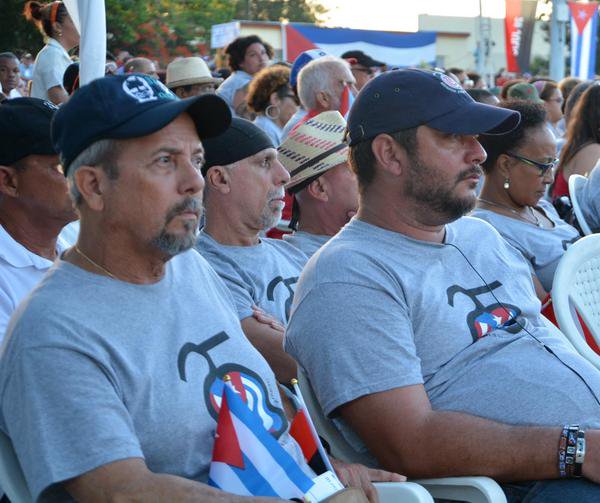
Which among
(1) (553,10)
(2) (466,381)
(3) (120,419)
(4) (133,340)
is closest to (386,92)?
(2) (466,381)

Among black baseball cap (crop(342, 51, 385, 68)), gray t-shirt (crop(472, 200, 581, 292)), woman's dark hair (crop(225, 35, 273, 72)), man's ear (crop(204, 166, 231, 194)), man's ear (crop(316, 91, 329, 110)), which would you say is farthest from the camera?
black baseball cap (crop(342, 51, 385, 68))

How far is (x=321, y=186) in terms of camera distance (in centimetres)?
437

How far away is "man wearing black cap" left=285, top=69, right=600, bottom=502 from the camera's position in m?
2.69

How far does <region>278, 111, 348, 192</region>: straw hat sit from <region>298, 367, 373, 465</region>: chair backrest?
1.50 metres

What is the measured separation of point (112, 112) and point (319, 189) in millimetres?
2086

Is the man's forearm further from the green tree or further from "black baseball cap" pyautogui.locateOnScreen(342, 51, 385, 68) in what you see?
the green tree

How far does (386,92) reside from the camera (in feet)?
10.3

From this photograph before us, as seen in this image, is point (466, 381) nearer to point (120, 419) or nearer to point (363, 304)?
point (363, 304)

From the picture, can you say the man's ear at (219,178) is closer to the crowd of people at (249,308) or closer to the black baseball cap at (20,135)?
the crowd of people at (249,308)

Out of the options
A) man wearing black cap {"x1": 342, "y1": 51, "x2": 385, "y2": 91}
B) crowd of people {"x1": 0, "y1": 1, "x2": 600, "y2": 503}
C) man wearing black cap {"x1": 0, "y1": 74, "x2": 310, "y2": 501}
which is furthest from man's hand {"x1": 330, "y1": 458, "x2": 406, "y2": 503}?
man wearing black cap {"x1": 342, "y1": 51, "x2": 385, "y2": 91}

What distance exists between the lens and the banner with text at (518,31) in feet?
67.4

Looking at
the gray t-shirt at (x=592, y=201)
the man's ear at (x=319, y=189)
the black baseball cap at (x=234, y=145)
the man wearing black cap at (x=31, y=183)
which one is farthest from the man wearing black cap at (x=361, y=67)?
the man wearing black cap at (x=31, y=183)

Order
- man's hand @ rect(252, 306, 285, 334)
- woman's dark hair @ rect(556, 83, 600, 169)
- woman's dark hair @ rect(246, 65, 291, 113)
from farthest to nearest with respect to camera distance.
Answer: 1. woman's dark hair @ rect(246, 65, 291, 113)
2. woman's dark hair @ rect(556, 83, 600, 169)
3. man's hand @ rect(252, 306, 285, 334)

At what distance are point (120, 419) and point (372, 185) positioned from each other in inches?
55.0
